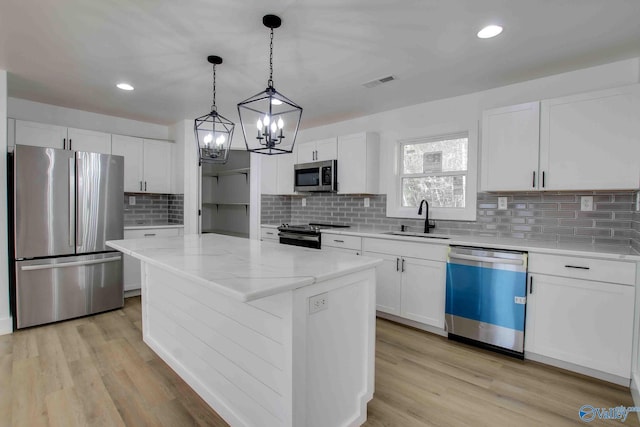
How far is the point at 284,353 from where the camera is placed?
1.43 metres

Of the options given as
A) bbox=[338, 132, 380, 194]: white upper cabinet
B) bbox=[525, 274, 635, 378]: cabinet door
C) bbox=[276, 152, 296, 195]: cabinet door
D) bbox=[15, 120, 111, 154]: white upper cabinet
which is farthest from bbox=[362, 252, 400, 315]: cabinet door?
bbox=[15, 120, 111, 154]: white upper cabinet

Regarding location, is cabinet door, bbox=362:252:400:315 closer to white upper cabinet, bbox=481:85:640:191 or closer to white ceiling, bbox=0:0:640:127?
white upper cabinet, bbox=481:85:640:191

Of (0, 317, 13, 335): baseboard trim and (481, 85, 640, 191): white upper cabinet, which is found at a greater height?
(481, 85, 640, 191): white upper cabinet

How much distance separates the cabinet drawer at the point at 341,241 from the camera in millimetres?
3607

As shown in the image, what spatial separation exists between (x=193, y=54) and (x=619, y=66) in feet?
11.2

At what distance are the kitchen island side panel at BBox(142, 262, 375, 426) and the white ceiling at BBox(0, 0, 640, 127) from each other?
5.40 ft

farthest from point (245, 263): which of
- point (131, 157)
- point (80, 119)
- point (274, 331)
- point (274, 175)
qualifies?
point (80, 119)

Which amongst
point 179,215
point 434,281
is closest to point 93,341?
point 179,215

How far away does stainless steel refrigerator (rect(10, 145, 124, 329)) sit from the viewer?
3.09m

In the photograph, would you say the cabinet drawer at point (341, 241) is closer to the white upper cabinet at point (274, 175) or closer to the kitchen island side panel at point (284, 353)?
the white upper cabinet at point (274, 175)

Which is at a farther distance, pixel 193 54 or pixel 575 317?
pixel 193 54

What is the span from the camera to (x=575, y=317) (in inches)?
90.8

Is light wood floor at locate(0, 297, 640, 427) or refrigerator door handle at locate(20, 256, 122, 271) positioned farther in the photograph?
refrigerator door handle at locate(20, 256, 122, 271)

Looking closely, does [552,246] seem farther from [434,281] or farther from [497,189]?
[434,281]
